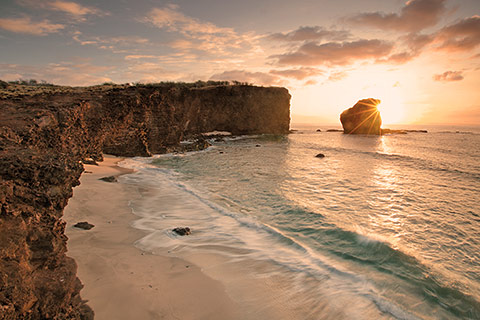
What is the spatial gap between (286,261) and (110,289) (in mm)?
3591

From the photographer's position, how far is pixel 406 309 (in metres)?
4.27

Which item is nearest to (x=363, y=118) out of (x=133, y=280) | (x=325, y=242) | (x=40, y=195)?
(x=325, y=242)

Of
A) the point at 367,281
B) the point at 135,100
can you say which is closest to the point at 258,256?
the point at 367,281

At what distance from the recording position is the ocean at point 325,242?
4.38m

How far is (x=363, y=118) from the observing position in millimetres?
64562

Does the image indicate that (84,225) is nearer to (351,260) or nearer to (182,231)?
(182,231)

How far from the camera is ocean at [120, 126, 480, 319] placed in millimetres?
4375

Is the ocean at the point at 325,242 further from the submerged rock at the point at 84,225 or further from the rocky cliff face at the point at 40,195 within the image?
the rocky cliff face at the point at 40,195

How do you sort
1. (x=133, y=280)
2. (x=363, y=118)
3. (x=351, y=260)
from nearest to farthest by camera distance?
(x=133, y=280) < (x=351, y=260) < (x=363, y=118)

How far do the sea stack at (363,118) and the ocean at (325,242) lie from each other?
5426 cm

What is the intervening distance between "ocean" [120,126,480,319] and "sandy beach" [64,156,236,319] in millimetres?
338

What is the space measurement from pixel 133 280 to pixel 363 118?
232ft

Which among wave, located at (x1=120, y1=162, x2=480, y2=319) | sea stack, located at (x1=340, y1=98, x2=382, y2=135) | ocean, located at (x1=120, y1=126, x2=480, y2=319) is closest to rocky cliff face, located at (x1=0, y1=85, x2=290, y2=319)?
ocean, located at (x1=120, y1=126, x2=480, y2=319)

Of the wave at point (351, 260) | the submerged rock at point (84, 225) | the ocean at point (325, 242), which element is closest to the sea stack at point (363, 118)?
the ocean at point (325, 242)
